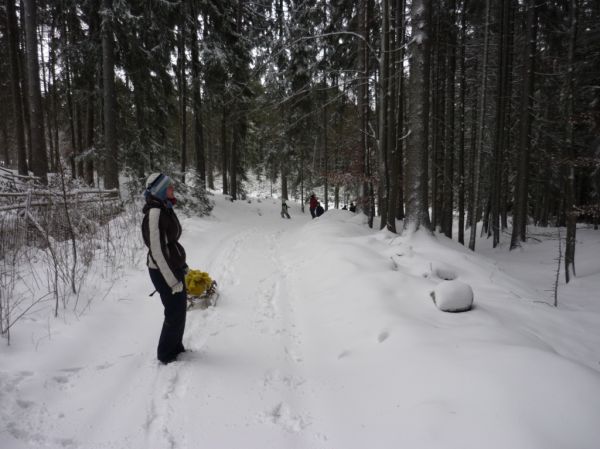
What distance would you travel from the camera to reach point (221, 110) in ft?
64.2

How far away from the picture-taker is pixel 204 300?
508 centimetres

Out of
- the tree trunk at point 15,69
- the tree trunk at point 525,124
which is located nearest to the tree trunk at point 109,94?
the tree trunk at point 15,69

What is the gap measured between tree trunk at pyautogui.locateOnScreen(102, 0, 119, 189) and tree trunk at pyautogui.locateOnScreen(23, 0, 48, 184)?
6.38 ft

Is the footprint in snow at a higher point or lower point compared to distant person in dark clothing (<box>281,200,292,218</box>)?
lower

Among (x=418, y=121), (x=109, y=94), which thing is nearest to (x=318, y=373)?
(x=418, y=121)

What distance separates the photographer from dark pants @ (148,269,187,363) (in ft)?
11.0

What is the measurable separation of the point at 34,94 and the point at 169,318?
11428 mm

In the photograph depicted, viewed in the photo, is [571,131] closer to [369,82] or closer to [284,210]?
[369,82]

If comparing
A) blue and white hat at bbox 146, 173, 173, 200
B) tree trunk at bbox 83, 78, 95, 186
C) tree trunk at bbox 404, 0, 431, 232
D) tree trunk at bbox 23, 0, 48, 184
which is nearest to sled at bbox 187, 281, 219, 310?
blue and white hat at bbox 146, 173, 173, 200

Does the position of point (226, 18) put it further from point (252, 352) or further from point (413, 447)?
point (413, 447)

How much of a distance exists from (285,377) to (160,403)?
1198mm

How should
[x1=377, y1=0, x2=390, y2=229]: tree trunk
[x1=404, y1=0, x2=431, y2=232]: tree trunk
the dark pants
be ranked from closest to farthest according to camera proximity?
the dark pants
[x1=404, y1=0, x2=431, y2=232]: tree trunk
[x1=377, y1=0, x2=390, y2=229]: tree trunk

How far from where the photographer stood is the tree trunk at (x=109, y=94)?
438 inches

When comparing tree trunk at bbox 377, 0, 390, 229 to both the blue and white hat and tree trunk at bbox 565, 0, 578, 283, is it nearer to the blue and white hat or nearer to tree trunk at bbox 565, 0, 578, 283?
tree trunk at bbox 565, 0, 578, 283
